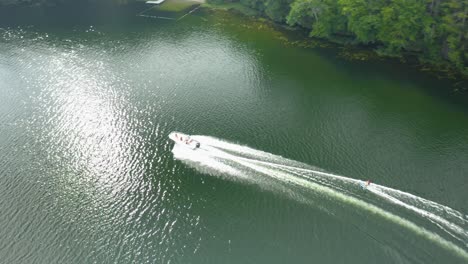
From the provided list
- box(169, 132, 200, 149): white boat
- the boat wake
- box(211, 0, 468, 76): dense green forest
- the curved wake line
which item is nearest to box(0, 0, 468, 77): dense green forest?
box(211, 0, 468, 76): dense green forest

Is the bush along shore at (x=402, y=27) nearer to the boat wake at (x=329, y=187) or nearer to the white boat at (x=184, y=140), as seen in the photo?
the boat wake at (x=329, y=187)

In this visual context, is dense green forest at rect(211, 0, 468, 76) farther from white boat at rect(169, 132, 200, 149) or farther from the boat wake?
white boat at rect(169, 132, 200, 149)

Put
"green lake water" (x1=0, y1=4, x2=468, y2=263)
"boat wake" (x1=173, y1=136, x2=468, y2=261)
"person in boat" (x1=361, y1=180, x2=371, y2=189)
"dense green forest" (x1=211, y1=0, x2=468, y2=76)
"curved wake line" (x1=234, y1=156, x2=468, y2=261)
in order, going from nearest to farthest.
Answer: "curved wake line" (x1=234, y1=156, x2=468, y2=261), "boat wake" (x1=173, y1=136, x2=468, y2=261), "green lake water" (x1=0, y1=4, x2=468, y2=263), "person in boat" (x1=361, y1=180, x2=371, y2=189), "dense green forest" (x1=211, y1=0, x2=468, y2=76)

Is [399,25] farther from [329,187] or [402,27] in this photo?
[329,187]

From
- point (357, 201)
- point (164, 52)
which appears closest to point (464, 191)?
point (357, 201)

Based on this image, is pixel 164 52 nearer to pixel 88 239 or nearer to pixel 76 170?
pixel 76 170

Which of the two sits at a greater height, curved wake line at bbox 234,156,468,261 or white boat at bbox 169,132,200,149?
curved wake line at bbox 234,156,468,261

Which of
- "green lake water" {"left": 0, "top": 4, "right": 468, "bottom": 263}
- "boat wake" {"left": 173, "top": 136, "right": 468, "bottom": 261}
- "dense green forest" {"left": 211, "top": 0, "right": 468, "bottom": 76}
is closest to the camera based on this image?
"boat wake" {"left": 173, "top": 136, "right": 468, "bottom": 261}
